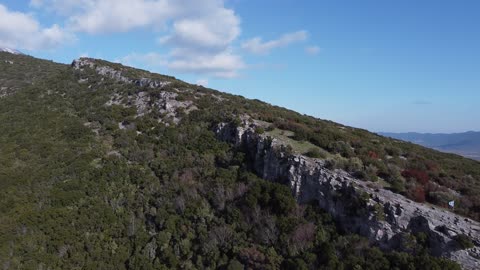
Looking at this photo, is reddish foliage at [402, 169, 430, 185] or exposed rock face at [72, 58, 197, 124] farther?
exposed rock face at [72, 58, 197, 124]

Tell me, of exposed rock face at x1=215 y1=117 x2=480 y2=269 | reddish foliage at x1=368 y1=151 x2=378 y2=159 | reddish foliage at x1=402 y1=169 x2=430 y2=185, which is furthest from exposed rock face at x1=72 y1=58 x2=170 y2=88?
reddish foliage at x1=402 y1=169 x2=430 y2=185

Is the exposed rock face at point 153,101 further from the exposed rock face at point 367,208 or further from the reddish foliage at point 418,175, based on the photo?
the reddish foliage at point 418,175

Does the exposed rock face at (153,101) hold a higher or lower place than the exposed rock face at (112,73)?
lower

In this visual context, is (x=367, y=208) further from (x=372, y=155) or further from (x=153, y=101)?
(x=153, y=101)

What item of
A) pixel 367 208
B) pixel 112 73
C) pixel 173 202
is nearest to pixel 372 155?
pixel 367 208

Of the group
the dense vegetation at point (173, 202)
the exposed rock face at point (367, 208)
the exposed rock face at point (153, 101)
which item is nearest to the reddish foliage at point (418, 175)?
the dense vegetation at point (173, 202)

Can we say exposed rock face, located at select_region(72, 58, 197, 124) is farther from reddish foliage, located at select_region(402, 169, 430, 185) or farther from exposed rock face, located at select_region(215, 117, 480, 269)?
reddish foliage, located at select_region(402, 169, 430, 185)
